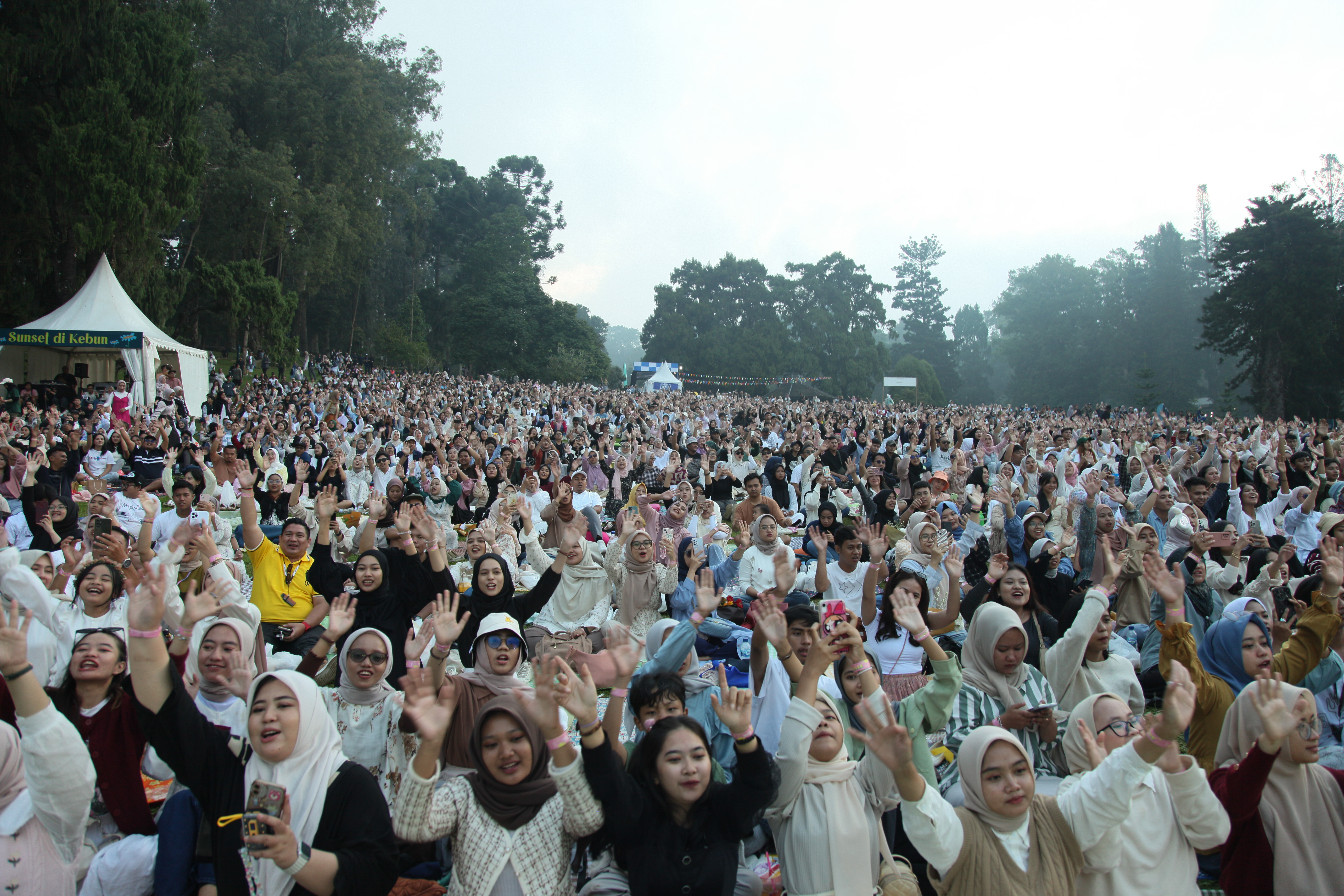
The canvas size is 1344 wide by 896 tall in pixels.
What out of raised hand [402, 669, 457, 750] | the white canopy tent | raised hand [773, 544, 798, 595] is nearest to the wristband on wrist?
raised hand [773, 544, 798, 595]

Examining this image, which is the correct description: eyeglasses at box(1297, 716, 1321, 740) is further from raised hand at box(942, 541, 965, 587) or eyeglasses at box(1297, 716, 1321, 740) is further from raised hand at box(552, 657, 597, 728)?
raised hand at box(552, 657, 597, 728)

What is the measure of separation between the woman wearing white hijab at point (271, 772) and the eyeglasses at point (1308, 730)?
2.59 meters

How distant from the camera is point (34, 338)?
15047mm

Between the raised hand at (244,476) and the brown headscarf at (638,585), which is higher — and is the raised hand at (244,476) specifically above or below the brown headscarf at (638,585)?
above

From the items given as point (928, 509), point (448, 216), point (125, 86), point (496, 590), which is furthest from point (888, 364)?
point (496, 590)

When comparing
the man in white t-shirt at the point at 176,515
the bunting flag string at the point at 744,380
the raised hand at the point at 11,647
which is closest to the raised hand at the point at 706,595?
the raised hand at the point at 11,647

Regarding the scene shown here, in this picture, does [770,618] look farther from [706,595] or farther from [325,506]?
[325,506]

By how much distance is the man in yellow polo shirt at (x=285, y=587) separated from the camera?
4430mm

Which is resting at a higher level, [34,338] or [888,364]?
[888,364]

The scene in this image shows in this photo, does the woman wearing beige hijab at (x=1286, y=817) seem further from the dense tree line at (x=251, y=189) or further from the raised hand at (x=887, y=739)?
the dense tree line at (x=251, y=189)

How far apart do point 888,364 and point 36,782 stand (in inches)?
2262

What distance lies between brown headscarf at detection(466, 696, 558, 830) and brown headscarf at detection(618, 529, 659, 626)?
2.39m

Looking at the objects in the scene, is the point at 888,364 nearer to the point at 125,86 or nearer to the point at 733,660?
the point at 125,86

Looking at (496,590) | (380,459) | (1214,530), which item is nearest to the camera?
(496,590)
